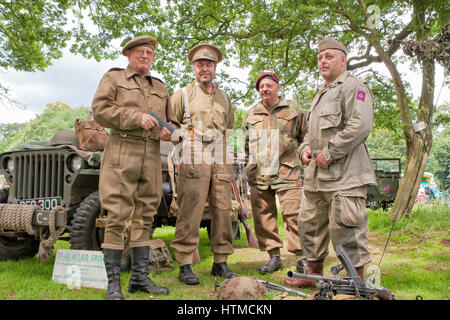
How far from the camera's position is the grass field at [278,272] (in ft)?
11.2

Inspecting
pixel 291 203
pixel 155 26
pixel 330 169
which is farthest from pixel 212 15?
pixel 330 169

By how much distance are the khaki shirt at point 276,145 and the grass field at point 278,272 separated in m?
1.06

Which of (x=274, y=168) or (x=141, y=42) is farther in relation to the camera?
(x=274, y=168)

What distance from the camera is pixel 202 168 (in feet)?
12.8

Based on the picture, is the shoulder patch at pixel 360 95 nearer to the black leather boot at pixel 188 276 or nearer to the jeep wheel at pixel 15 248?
the black leather boot at pixel 188 276

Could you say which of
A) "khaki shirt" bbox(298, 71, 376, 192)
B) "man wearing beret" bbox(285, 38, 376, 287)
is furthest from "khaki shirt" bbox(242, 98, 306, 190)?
"khaki shirt" bbox(298, 71, 376, 192)

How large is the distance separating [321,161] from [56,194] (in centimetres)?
303

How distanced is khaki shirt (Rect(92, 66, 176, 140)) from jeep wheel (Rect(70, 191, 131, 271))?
3.99 feet

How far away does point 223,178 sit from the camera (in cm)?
401

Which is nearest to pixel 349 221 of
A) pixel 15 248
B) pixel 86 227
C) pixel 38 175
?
pixel 86 227

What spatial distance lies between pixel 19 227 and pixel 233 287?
2.30 metres

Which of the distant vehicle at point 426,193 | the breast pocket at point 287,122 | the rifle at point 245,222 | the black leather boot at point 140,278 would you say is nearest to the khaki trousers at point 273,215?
the breast pocket at point 287,122

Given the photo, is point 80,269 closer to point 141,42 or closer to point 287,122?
point 141,42

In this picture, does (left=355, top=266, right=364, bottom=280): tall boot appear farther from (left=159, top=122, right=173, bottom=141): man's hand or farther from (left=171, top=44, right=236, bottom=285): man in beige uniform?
(left=159, top=122, right=173, bottom=141): man's hand
